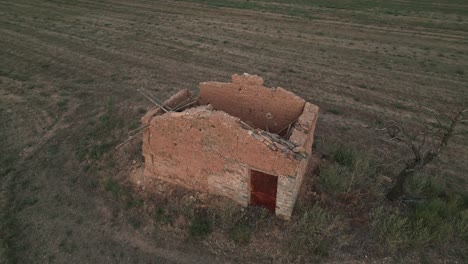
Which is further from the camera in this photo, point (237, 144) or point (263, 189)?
point (263, 189)

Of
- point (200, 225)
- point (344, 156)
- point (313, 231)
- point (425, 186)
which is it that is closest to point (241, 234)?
point (200, 225)

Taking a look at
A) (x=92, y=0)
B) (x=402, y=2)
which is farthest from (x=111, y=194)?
(x=402, y=2)

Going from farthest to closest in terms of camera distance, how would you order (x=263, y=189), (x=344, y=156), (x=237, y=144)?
(x=344, y=156)
(x=263, y=189)
(x=237, y=144)

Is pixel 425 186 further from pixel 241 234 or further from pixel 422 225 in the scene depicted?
pixel 241 234

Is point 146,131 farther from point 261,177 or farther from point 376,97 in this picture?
point 376,97

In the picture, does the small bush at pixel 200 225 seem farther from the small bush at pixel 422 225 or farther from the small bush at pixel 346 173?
the small bush at pixel 422 225

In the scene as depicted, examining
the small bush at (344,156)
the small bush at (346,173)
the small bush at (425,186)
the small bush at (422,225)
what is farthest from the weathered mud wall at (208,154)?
the small bush at (425,186)

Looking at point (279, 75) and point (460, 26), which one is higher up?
point (460, 26)
